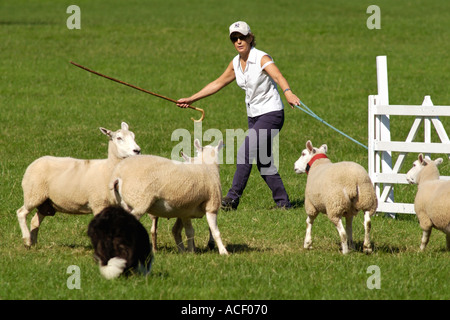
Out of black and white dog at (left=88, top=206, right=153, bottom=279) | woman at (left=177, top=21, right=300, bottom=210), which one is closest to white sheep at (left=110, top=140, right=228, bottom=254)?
black and white dog at (left=88, top=206, right=153, bottom=279)

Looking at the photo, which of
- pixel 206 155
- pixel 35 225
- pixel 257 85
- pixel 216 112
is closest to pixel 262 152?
pixel 257 85

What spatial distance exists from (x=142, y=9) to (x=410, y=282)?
124ft

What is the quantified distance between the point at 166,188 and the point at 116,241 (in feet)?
4.09

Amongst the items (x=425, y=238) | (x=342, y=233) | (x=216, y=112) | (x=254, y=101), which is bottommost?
(x=425, y=238)

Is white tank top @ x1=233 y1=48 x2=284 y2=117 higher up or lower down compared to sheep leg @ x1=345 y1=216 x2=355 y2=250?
higher up

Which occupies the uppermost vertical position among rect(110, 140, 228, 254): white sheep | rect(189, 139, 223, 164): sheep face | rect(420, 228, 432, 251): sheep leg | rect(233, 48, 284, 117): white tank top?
rect(233, 48, 284, 117): white tank top

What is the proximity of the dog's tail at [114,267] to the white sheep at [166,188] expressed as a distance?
102 centimetres

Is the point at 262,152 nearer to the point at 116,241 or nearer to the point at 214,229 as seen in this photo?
the point at 214,229

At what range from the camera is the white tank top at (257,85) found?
9695mm

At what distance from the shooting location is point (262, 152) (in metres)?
10.2

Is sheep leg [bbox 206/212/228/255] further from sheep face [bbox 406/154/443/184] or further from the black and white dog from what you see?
sheep face [bbox 406/154/443/184]

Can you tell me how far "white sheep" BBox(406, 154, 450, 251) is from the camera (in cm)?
762

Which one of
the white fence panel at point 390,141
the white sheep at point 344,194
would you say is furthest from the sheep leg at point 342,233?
the white fence panel at point 390,141

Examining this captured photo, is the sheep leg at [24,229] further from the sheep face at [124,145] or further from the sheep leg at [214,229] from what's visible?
the sheep leg at [214,229]
